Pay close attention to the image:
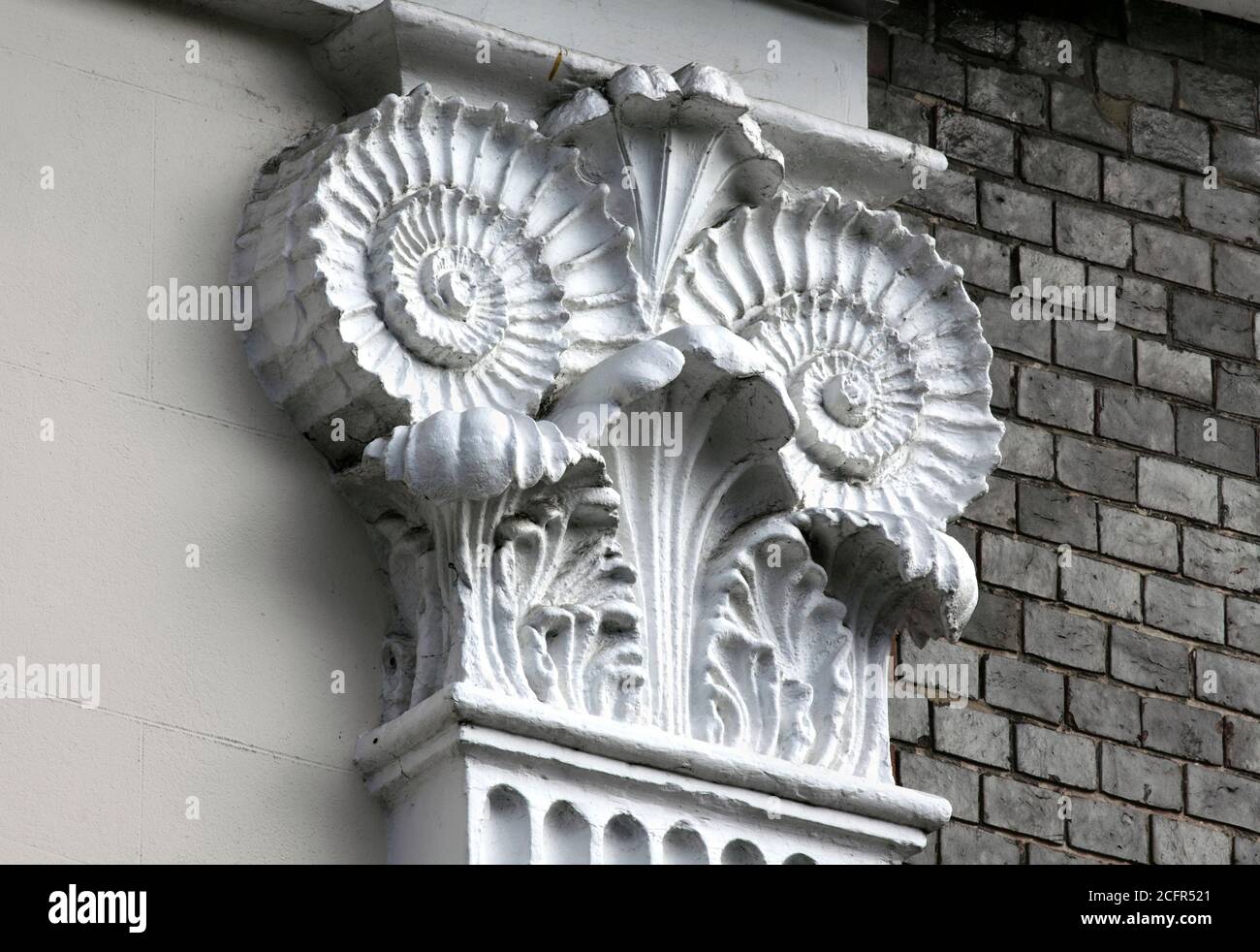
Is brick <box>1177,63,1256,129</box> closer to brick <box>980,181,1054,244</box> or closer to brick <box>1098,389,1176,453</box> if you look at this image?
brick <box>980,181,1054,244</box>

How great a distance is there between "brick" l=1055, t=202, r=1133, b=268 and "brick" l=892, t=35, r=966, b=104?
0.29 metres

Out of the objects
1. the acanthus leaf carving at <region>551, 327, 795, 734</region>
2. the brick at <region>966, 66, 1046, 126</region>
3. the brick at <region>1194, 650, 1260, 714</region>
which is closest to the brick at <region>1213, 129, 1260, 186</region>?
the brick at <region>966, 66, 1046, 126</region>

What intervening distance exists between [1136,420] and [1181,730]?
56 cm

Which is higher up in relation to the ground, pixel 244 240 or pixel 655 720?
pixel 244 240

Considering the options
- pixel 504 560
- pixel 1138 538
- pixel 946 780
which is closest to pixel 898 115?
pixel 1138 538

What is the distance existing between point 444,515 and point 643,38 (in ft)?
3.03

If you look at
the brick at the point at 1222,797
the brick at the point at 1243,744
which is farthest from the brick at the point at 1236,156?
the brick at the point at 1222,797

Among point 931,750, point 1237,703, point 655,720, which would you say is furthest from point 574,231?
point 1237,703

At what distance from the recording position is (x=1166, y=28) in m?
5.23

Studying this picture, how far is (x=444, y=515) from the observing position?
3.50 m

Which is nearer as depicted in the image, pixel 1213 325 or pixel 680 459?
pixel 680 459

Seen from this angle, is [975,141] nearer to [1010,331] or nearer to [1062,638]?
[1010,331]

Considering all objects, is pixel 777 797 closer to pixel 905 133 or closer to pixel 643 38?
pixel 643 38

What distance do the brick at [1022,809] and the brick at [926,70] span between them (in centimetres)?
124
